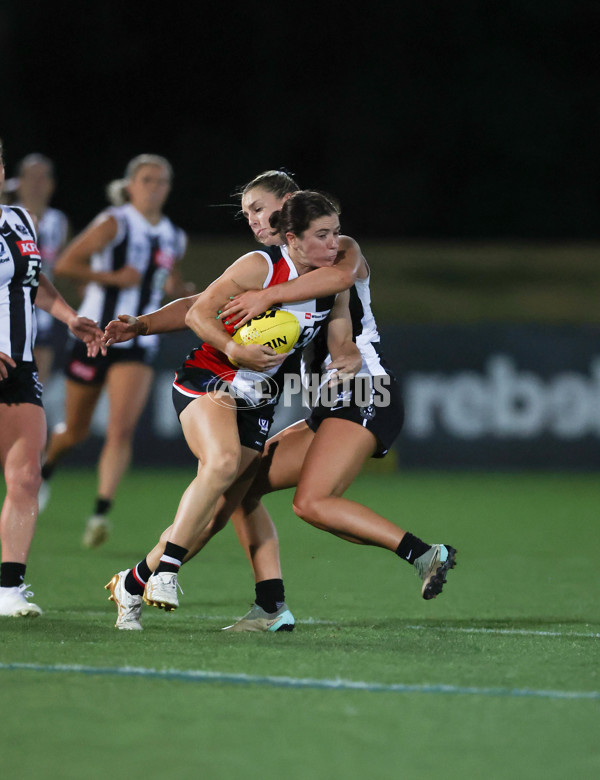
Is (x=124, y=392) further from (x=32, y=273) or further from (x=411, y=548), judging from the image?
(x=411, y=548)

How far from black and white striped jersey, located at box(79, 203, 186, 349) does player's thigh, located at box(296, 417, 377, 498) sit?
3921 millimetres

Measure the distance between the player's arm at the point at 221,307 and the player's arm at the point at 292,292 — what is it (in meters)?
0.05

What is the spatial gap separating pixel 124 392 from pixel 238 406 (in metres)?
3.50

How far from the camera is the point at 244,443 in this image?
5.41m

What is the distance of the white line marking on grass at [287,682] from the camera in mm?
4102

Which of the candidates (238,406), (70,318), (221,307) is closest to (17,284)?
(70,318)

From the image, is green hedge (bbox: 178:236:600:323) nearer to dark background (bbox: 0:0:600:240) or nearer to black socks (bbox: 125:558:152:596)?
dark background (bbox: 0:0:600:240)

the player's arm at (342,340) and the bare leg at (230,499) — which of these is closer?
the bare leg at (230,499)

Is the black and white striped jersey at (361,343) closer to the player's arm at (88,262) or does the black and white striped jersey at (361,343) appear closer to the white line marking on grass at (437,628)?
the white line marking on grass at (437,628)

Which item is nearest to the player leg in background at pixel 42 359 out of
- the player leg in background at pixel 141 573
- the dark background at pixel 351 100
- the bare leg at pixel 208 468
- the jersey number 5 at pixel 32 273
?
the jersey number 5 at pixel 32 273

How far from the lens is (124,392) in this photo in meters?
8.78

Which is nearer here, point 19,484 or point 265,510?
point 265,510

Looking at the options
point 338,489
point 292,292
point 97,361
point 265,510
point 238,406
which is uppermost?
point 292,292

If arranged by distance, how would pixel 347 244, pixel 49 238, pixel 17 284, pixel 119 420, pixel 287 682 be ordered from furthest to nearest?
pixel 49 238 → pixel 119 420 → pixel 17 284 → pixel 347 244 → pixel 287 682
